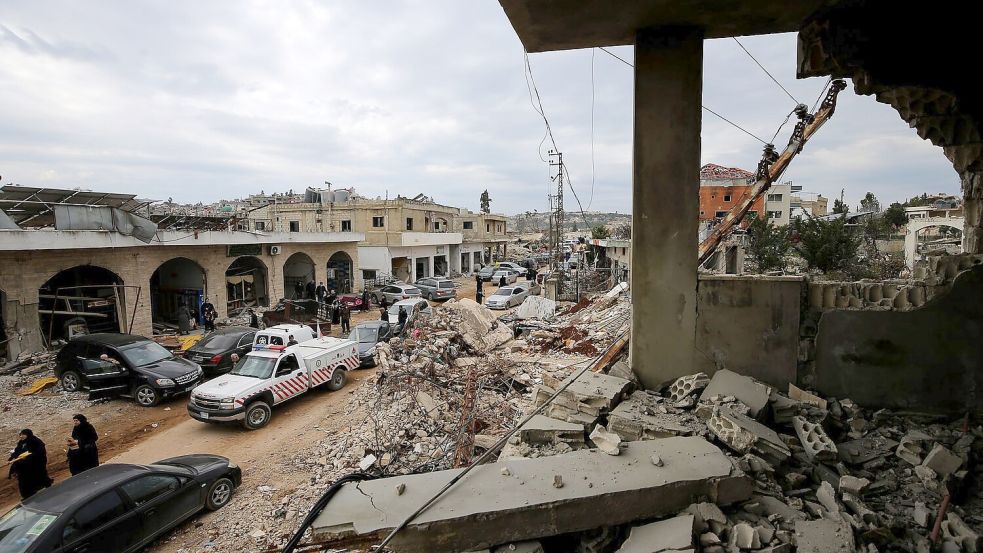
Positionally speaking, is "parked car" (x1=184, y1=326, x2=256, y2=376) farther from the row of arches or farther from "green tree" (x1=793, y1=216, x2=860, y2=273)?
"green tree" (x1=793, y1=216, x2=860, y2=273)

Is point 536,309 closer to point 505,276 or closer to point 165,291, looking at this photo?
point 505,276

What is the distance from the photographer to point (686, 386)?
586 centimetres

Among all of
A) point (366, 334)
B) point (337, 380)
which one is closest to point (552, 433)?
point (337, 380)

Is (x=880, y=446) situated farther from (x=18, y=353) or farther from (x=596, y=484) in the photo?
(x=18, y=353)

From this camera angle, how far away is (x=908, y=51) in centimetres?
593

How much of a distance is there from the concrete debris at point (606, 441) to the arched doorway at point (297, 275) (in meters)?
26.7

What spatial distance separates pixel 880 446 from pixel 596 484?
11.8 ft

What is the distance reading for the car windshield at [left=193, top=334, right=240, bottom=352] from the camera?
14898 mm

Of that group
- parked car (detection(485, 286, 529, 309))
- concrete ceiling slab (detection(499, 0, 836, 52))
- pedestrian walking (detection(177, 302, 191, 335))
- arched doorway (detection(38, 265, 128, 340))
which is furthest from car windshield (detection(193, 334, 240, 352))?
concrete ceiling slab (detection(499, 0, 836, 52))

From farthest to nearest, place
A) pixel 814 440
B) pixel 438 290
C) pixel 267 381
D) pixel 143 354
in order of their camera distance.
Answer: pixel 438 290
pixel 143 354
pixel 267 381
pixel 814 440

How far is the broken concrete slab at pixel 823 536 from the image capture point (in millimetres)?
3279

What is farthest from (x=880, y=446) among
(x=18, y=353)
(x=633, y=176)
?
(x=18, y=353)

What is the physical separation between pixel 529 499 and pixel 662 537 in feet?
3.21

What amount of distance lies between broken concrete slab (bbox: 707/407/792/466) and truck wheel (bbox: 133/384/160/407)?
13.4 metres
